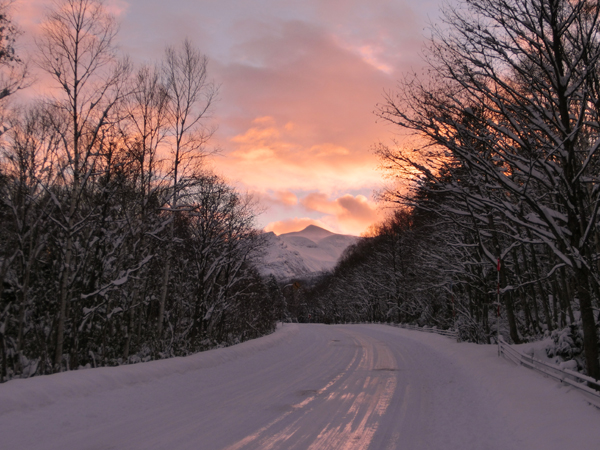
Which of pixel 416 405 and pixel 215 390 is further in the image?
pixel 215 390

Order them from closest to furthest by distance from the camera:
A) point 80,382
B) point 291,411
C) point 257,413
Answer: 1. point 257,413
2. point 291,411
3. point 80,382

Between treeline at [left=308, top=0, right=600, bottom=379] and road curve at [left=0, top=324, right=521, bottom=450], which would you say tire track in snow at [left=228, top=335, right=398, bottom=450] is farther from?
treeline at [left=308, top=0, right=600, bottom=379]

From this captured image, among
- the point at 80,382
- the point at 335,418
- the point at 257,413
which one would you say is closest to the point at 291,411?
the point at 257,413

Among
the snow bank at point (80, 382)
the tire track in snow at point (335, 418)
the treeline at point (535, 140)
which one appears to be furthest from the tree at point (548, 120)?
the snow bank at point (80, 382)

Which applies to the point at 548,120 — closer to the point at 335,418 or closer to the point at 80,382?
the point at 335,418

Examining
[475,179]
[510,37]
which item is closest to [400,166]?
[475,179]

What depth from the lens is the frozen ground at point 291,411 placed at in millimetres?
5777

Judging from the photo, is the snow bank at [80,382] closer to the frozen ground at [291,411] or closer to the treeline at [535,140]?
the frozen ground at [291,411]

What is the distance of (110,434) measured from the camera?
6199mm

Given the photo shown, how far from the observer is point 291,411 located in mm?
7602

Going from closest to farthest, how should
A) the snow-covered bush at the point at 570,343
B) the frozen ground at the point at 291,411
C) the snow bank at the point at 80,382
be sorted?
the frozen ground at the point at 291,411
the snow bank at the point at 80,382
the snow-covered bush at the point at 570,343

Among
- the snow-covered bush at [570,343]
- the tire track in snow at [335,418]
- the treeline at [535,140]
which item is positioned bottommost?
the tire track in snow at [335,418]

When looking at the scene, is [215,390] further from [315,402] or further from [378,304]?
[378,304]

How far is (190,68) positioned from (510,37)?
12878 mm
